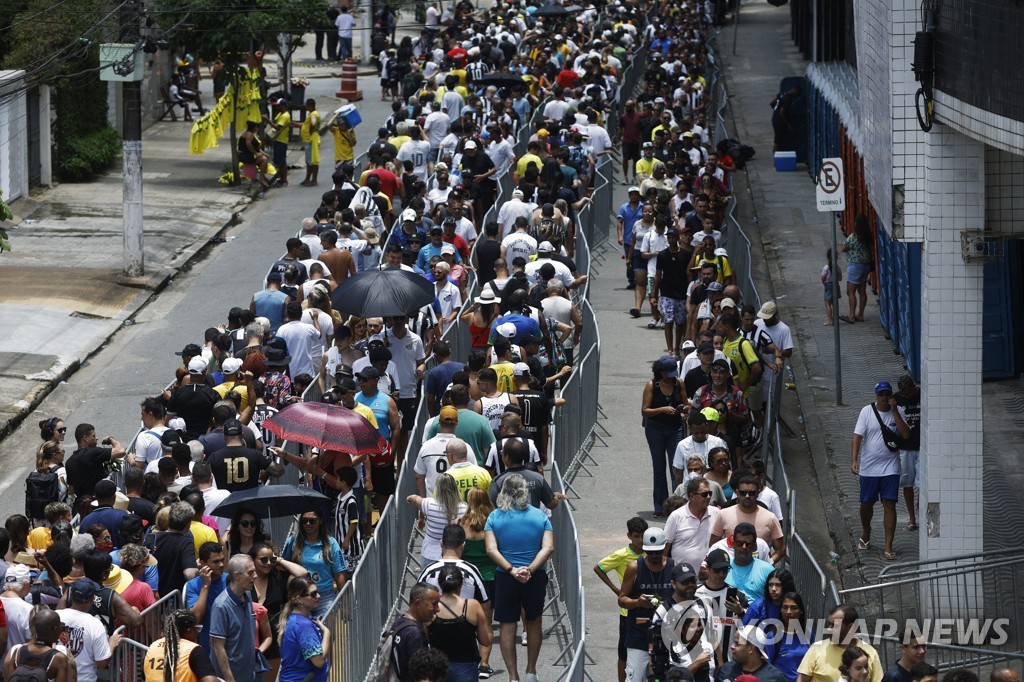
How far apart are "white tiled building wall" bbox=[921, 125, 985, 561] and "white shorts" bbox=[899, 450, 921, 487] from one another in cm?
118

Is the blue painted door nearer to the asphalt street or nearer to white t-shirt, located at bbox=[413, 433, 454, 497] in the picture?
white t-shirt, located at bbox=[413, 433, 454, 497]

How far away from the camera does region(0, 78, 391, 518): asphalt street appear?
66.2 ft

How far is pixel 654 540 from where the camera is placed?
36.5 ft

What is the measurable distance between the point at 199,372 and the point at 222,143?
79.3 feet

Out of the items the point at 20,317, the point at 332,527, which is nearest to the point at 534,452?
the point at 332,527

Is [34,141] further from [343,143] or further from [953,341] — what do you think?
[953,341]

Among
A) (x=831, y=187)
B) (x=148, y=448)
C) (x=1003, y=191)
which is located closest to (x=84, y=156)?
(x=831, y=187)

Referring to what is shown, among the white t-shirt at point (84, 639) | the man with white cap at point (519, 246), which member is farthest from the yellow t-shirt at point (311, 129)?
the white t-shirt at point (84, 639)

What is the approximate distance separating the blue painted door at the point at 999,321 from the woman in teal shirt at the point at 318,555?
10.2 metres

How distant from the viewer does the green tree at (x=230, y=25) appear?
3300 cm

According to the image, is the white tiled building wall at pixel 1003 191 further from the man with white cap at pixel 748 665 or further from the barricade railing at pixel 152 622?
the barricade railing at pixel 152 622

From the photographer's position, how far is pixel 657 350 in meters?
21.1

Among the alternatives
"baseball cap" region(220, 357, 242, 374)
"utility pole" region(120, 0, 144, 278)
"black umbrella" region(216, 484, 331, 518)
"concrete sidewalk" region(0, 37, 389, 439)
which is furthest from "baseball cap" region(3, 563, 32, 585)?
"utility pole" region(120, 0, 144, 278)

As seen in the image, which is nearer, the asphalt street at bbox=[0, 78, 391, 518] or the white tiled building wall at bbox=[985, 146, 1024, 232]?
the white tiled building wall at bbox=[985, 146, 1024, 232]
